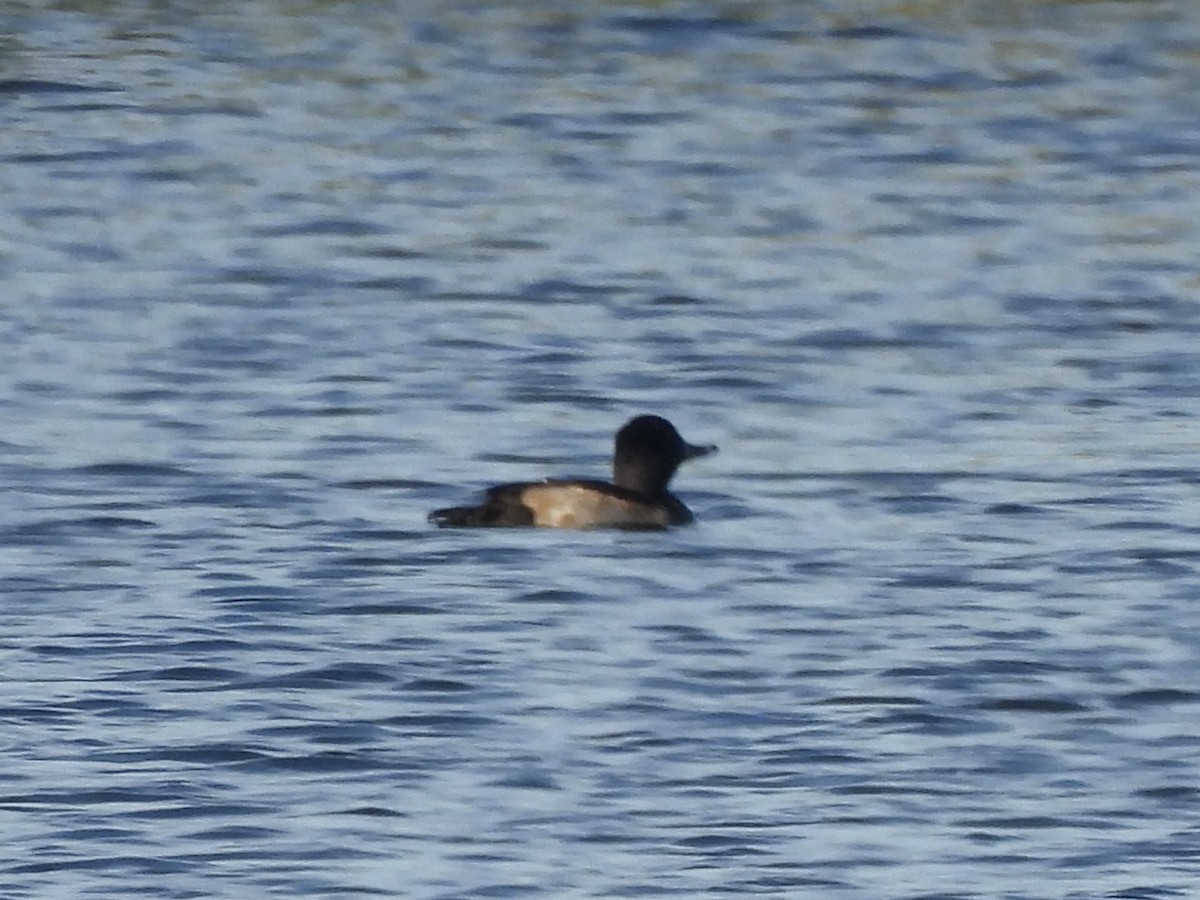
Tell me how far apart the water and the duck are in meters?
0.11

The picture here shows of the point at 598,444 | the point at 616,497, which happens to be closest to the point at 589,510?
the point at 616,497

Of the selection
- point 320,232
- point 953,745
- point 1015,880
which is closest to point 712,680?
point 953,745

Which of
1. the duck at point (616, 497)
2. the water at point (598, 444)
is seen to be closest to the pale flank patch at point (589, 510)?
the duck at point (616, 497)

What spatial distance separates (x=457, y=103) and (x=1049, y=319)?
716 cm

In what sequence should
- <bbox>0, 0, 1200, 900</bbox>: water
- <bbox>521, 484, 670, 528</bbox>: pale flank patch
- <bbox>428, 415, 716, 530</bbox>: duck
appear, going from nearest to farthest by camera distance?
1. <bbox>0, 0, 1200, 900</bbox>: water
2. <bbox>428, 415, 716, 530</bbox>: duck
3. <bbox>521, 484, 670, 528</bbox>: pale flank patch

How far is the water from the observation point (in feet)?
32.8

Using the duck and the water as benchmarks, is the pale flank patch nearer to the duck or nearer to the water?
the duck

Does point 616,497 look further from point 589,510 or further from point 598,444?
point 598,444

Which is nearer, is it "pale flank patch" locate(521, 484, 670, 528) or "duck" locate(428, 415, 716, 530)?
"duck" locate(428, 415, 716, 530)

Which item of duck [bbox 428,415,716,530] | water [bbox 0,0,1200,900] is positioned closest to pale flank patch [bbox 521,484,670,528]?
duck [bbox 428,415,716,530]

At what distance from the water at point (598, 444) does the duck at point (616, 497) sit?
0.11m

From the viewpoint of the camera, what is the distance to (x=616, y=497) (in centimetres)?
1482

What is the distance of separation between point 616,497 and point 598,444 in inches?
57.0

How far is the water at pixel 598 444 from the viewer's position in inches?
393
